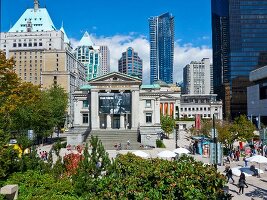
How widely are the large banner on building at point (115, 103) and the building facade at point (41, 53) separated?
230 ft

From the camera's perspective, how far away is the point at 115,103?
238 feet

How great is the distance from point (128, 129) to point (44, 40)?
10281 cm

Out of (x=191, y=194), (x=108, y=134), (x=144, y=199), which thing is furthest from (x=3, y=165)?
(x=108, y=134)

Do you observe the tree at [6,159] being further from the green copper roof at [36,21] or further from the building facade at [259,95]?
the green copper roof at [36,21]

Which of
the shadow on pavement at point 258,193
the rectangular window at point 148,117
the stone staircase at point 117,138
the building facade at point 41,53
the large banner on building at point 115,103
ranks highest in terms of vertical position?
the building facade at point 41,53

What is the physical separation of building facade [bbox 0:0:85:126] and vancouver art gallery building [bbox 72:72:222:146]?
6500 centimetres

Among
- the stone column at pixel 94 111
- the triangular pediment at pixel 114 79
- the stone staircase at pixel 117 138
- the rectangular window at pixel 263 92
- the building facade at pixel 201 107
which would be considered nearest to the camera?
the stone staircase at pixel 117 138

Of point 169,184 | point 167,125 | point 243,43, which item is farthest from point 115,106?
point 243,43

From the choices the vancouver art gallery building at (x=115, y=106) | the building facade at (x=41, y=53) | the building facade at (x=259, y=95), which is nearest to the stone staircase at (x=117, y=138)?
the vancouver art gallery building at (x=115, y=106)

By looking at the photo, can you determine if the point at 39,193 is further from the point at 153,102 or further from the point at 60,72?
the point at 60,72

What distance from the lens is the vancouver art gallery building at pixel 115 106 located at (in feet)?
238

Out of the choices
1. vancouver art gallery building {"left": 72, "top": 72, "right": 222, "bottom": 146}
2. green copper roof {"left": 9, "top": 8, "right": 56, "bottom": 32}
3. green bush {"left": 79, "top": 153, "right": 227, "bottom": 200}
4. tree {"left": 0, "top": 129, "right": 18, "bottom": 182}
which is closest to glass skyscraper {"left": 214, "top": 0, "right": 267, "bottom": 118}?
green copper roof {"left": 9, "top": 8, "right": 56, "bottom": 32}

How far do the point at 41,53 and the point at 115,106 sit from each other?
90785 mm

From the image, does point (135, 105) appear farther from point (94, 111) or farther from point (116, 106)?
point (94, 111)
